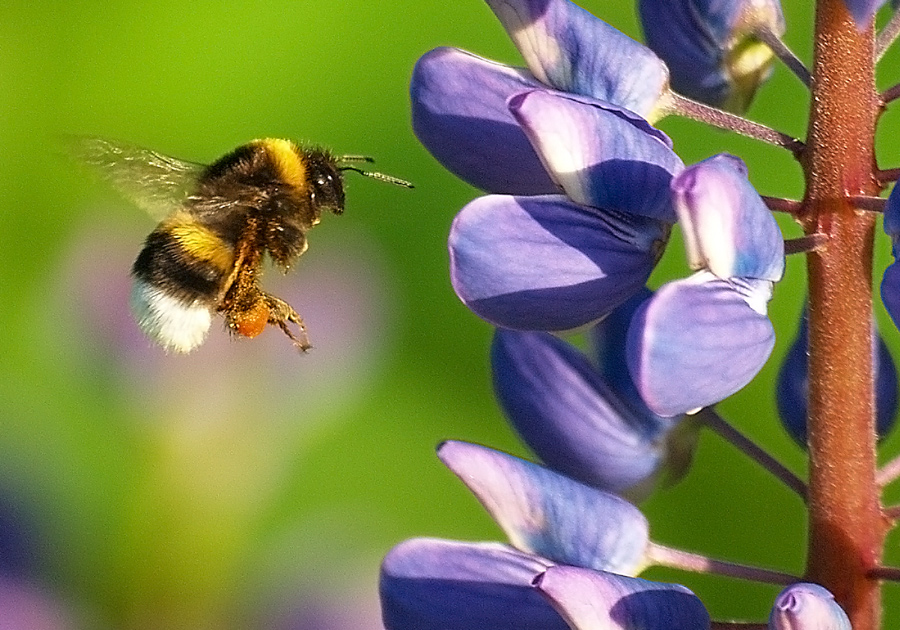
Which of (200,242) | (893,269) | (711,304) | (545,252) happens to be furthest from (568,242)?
(200,242)

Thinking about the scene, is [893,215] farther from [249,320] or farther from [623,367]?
[249,320]

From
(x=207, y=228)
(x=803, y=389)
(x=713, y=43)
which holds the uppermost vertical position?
(x=713, y=43)

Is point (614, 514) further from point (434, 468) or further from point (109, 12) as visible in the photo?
point (109, 12)

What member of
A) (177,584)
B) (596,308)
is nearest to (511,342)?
(596,308)

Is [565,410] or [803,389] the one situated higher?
[803,389]

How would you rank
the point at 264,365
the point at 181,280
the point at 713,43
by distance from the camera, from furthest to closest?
the point at 264,365
the point at 181,280
the point at 713,43

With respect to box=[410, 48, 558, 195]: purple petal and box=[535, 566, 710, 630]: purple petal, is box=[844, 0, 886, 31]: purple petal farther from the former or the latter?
box=[535, 566, 710, 630]: purple petal

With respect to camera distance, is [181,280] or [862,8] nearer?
A: [862,8]

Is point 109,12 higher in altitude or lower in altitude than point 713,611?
higher
